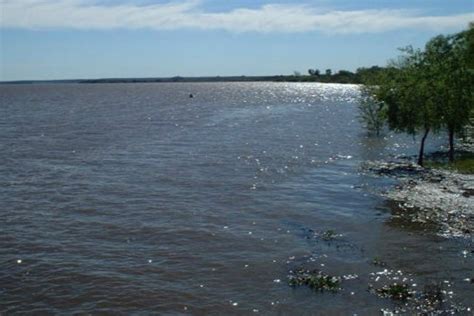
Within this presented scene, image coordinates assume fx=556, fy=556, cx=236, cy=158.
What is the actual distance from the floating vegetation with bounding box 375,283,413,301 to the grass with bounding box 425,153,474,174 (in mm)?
20814

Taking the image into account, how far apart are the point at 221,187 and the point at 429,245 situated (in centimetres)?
1364

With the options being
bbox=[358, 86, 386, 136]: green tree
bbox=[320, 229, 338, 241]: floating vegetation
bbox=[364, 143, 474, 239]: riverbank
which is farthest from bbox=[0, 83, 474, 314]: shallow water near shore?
bbox=[358, 86, 386, 136]: green tree

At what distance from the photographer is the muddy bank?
75.3ft

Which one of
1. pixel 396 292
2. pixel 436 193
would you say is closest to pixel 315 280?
pixel 396 292

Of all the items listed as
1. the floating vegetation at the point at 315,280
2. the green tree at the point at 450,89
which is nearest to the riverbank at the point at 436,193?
the green tree at the point at 450,89

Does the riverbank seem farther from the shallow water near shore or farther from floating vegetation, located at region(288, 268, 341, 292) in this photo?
floating vegetation, located at region(288, 268, 341, 292)

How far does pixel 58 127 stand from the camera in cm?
6316

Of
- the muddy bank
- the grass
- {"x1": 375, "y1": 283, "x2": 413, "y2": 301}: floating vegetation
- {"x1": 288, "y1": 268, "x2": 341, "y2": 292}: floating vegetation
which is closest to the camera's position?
{"x1": 375, "y1": 283, "x2": 413, "y2": 301}: floating vegetation

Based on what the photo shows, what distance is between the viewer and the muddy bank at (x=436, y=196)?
23.0 m

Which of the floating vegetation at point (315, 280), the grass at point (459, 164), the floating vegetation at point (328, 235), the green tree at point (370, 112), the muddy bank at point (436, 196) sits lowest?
the floating vegetation at point (315, 280)

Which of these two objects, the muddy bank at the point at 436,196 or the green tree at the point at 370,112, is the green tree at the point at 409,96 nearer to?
the muddy bank at the point at 436,196

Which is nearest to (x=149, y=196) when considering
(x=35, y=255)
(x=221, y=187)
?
(x=221, y=187)

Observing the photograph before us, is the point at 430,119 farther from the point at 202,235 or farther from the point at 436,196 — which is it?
the point at 202,235

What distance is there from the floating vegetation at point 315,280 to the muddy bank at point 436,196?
21.9ft
